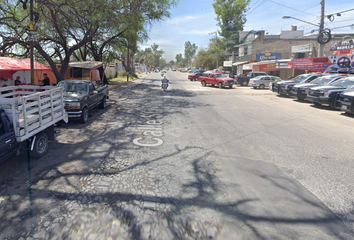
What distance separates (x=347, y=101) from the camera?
1098cm

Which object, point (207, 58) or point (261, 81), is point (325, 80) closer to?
point (261, 81)

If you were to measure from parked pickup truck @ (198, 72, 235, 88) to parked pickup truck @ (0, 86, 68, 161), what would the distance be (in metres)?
22.1

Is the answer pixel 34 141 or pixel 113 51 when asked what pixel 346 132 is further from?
pixel 113 51

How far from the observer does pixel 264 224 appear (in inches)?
131

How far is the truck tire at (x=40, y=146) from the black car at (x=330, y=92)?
12.8m

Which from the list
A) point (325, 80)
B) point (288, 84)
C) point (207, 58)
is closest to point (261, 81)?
point (288, 84)

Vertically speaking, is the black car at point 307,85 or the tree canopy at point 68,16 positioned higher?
the tree canopy at point 68,16

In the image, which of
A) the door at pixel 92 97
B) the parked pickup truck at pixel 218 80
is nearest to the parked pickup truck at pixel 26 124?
the door at pixel 92 97

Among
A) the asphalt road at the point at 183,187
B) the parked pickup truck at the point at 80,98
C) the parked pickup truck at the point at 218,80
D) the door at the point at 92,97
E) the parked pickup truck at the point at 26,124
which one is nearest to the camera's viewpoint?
the asphalt road at the point at 183,187

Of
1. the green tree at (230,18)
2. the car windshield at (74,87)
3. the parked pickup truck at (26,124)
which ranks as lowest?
the parked pickup truck at (26,124)

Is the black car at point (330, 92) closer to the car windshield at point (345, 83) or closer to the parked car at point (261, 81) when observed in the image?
the car windshield at point (345, 83)

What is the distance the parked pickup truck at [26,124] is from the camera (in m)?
4.70

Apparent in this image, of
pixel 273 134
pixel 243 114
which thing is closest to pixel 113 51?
pixel 243 114

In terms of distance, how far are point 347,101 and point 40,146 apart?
12.2m
